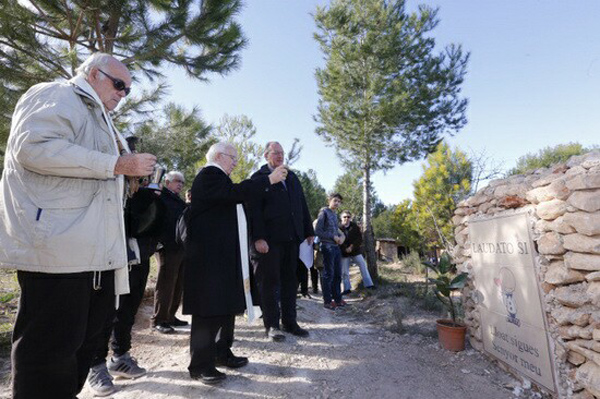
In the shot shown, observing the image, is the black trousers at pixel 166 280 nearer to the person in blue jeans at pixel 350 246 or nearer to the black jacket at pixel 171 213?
the black jacket at pixel 171 213

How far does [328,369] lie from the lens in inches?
112

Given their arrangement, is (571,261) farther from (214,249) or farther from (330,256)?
(330,256)

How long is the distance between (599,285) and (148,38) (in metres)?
7.14

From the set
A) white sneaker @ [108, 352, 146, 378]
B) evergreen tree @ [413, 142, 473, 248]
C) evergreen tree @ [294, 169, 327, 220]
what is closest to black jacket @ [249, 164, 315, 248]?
white sneaker @ [108, 352, 146, 378]

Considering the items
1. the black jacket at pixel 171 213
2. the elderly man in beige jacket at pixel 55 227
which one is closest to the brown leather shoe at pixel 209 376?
Result: the elderly man in beige jacket at pixel 55 227

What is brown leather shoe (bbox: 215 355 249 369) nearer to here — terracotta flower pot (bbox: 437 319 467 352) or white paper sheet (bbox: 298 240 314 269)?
terracotta flower pot (bbox: 437 319 467 352)

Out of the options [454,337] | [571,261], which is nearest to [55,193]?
[571,261]

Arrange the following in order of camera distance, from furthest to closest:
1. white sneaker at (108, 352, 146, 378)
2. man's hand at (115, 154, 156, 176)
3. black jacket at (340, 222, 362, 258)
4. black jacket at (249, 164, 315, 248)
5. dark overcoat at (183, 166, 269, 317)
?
black jacket at (340, 222, 362, 258) → black jacket at (249, 164, 315, 248) → white sneaker at (108, 352, 146, 378) → dark overcoat at (183, 166, 269, 317) → man's hand at (115, 154, 156, 176)

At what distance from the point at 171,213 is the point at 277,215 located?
121 cm

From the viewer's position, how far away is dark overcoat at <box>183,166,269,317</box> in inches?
92.7

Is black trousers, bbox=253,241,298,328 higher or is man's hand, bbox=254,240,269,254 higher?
man's hand, bbox=254,240,269,254

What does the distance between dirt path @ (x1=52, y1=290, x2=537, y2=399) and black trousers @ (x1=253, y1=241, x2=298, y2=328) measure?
0.86ft

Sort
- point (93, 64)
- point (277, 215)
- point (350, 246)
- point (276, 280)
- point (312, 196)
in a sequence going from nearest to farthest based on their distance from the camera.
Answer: point (93, 64)
point (276, 280)
point (277, 215)
point (350, 246)
point (312, 196)

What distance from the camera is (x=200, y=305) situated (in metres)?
2.33
